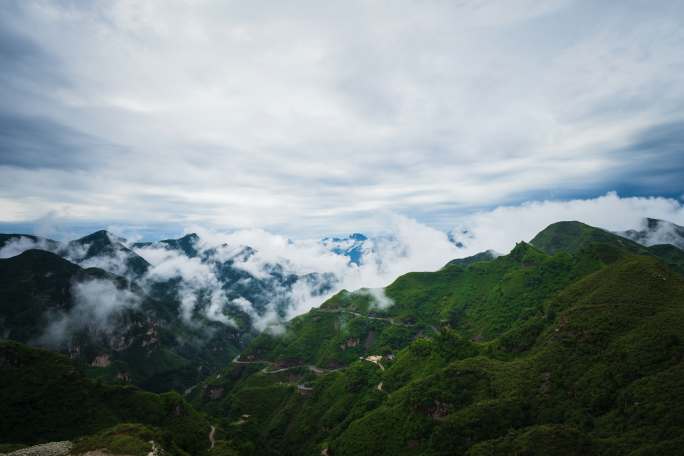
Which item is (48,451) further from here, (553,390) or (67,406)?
(553,390)

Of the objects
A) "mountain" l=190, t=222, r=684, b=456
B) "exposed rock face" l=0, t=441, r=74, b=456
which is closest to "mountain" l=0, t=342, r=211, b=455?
"mountain" l=190, t=222, r=684, b=456

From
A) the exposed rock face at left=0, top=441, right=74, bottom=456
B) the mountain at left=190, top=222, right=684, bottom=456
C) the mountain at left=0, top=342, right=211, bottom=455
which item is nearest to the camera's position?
the exposed rock face at left=0, top=441, right=74, bottom=456

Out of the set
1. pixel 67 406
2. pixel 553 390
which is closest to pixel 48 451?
pixel 67 406

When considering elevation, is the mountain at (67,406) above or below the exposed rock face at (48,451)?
below

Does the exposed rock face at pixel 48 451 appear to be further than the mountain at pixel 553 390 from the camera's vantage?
No

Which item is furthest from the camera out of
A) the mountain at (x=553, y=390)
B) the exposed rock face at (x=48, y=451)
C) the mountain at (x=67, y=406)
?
the mountain at (x=67, y=406)

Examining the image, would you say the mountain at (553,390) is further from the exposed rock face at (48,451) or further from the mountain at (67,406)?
the exposed rock face at (48,451)

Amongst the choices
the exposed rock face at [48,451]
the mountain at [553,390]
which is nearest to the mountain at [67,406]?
the mountain at [553,390]

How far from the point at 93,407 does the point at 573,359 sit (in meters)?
176

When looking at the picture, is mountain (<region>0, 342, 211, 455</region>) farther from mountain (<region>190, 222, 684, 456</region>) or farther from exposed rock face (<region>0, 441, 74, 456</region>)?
exposed rock face (<region>0, 441, 74, 456</region>)

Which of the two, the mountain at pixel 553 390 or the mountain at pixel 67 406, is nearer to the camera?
the mountain at pixel 553 390

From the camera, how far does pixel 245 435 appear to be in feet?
563

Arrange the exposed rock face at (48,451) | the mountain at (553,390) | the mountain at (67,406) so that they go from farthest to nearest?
the mountain at (67,406), the mountain at (553,390), the exposed rock face at (48,451)

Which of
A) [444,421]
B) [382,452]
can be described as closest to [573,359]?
[444,421]
